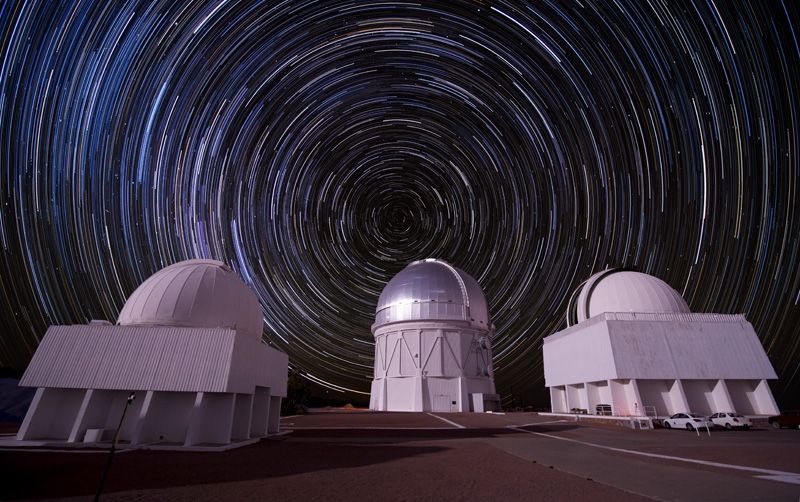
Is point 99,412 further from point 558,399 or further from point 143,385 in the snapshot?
point 558,399

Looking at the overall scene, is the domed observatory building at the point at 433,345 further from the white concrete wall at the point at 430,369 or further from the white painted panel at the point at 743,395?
the white painted panel at the point at 743,395

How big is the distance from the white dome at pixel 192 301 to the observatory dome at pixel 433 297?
2510cm

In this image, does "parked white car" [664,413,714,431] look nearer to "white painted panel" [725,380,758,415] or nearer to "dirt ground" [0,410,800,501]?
"dirt ground" [0,410,800,501]

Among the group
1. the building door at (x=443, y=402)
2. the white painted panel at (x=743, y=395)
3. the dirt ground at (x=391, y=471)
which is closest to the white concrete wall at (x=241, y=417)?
the dirt ground at (x=391, y=471)

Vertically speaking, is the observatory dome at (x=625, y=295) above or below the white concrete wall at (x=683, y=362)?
above

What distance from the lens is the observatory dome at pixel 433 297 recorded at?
140ft

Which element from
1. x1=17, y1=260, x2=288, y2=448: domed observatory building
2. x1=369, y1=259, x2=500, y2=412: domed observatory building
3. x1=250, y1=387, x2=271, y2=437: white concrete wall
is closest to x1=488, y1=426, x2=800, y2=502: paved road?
x1=17, y1=260, x2=288, y2=448: domed observatory building

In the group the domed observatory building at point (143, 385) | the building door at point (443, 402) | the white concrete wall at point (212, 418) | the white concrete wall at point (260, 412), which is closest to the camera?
the white concrete wall at point (212, 418)

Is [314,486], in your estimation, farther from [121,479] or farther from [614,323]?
[614,323]

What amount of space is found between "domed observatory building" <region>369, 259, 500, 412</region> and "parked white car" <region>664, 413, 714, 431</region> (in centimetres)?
1938

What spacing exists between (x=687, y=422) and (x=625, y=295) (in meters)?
12.0

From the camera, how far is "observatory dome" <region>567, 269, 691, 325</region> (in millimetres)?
29750

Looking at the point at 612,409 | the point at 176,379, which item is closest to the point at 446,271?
the point at 612,409

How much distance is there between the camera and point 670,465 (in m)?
9.66
